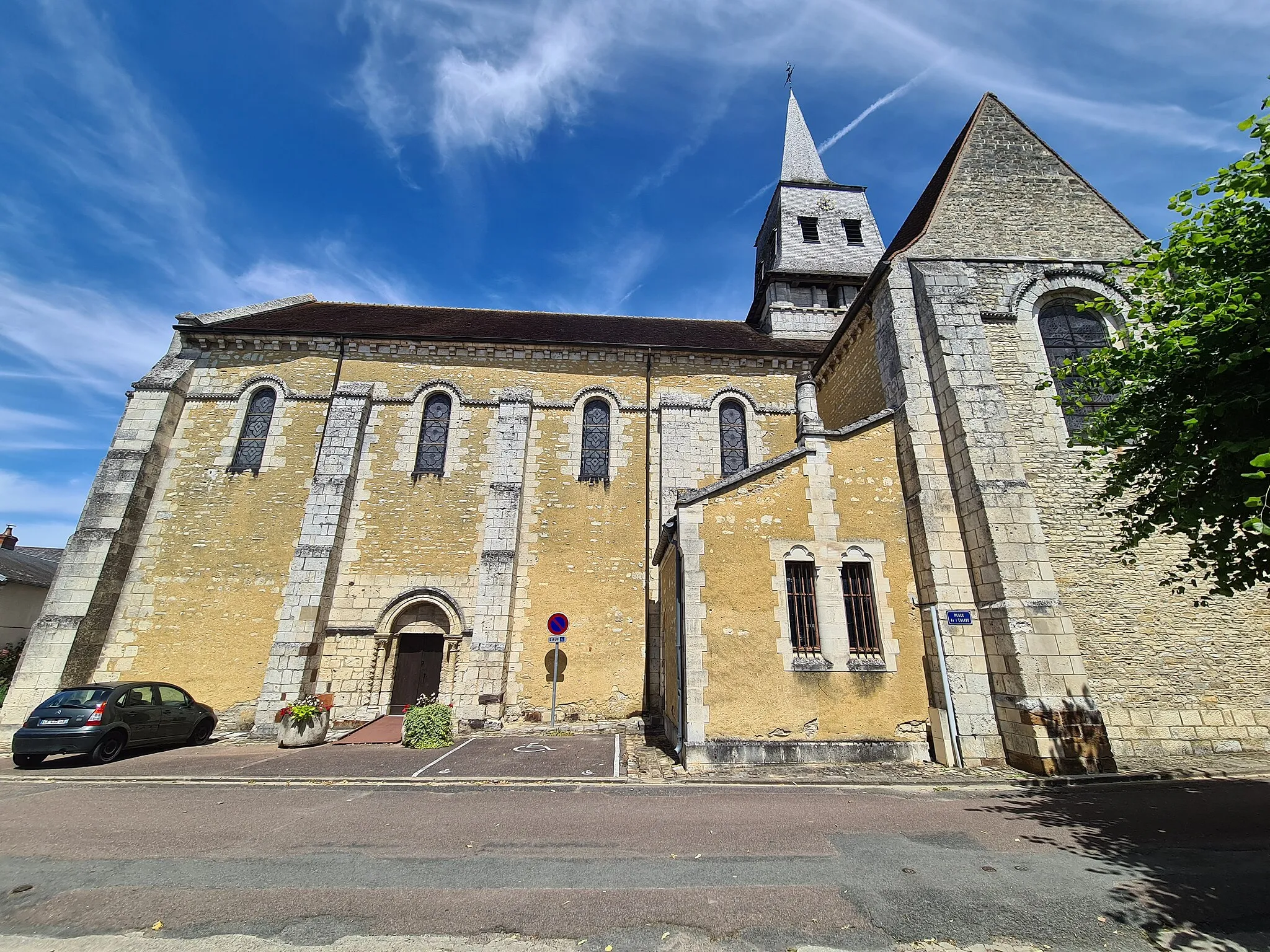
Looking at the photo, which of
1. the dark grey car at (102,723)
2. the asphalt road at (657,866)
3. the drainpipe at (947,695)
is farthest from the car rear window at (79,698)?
the drainpipe at (947,695)

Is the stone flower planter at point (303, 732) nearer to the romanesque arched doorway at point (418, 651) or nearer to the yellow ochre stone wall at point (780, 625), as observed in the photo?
the romanesque arched doorway at point (418, 651)

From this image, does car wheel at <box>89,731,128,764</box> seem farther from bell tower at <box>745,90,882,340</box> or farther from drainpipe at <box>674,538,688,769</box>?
bell tower at <box>745,90,882,340</box>

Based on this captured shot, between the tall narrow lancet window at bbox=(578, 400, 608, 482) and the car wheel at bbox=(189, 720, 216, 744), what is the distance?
9.13m

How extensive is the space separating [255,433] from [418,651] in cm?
721

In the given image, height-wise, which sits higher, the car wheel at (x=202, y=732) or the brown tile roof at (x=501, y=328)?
the brown tile roof at (x=501, y=328)

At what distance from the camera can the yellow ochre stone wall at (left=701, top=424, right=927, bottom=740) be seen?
7781mm

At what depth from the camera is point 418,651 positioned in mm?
12023

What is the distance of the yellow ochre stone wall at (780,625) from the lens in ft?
25.5

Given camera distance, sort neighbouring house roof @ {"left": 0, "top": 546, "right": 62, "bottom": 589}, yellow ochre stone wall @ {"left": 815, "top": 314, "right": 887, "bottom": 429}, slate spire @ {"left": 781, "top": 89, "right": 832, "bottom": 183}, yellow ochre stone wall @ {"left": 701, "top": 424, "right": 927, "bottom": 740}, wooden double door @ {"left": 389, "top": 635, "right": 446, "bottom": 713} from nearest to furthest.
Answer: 1. yellow ochre stone wall @ {"left": 701, "top": 424, "right": 927, "bottom": 740}
2. yellow ochre stone wall @ {"left": 815, "top": 314, "right": 887, "bottom": 429}
3. wooden double door @ {"left": 389, "top": 635, "right": 446, "bottom": 713}
4. neighbouring house roof @ {"left": 0, "top": 546, "right": 62, "bottom": 589}
5. slate spire @ {"left": 781, "top": 89, "right": 832, "bottom": 183}

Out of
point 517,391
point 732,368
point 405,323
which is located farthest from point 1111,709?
point 405,323

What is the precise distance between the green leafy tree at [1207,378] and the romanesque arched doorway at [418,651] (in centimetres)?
1209

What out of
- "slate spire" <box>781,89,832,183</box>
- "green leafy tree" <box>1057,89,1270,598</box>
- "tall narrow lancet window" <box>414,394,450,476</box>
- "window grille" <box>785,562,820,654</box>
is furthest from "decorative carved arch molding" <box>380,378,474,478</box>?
"slate spire" <box>781,89,832,183</box>

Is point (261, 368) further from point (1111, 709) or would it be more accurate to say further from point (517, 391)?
point (1111, 709)

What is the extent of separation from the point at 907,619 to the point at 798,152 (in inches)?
922
